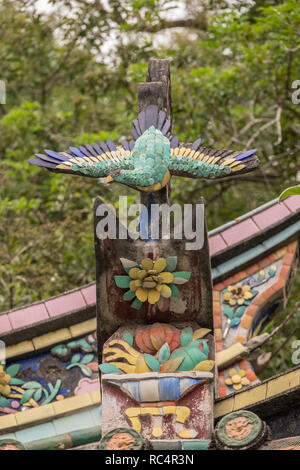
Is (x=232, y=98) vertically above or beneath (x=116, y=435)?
above

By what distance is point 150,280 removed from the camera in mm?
6484

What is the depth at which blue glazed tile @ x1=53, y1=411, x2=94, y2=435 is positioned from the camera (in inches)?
272

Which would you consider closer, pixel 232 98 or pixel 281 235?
pixel 281 235

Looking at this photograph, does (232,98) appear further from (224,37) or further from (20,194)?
(20,194)

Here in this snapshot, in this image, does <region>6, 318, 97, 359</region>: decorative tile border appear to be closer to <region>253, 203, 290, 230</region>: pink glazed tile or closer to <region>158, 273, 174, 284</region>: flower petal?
<region>158, 273, 174, 284</region>: flower petal

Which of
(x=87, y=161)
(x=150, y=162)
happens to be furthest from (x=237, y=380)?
(x=87, y=161)

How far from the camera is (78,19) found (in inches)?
507

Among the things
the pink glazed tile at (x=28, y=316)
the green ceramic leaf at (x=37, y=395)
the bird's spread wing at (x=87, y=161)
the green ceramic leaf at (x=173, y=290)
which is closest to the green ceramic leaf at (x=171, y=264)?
the green ceramic leaf at (x=173, y=290)

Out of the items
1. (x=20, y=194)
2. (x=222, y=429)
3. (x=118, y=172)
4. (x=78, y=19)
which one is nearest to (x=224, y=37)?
(x=78, y=19)

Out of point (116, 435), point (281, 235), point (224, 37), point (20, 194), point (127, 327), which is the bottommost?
point (116, 435)

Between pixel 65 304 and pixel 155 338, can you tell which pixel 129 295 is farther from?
pixel 65 304

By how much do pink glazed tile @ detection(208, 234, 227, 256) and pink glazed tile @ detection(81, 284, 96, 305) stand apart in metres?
0.87

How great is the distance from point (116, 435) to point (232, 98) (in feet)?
21.7

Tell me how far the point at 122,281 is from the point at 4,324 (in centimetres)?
125
